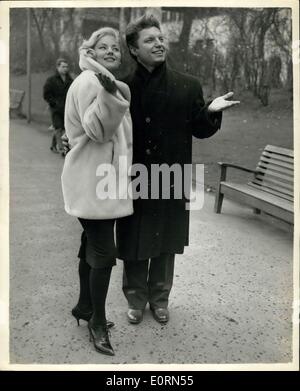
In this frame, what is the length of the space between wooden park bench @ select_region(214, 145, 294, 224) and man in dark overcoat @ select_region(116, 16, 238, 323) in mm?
1761

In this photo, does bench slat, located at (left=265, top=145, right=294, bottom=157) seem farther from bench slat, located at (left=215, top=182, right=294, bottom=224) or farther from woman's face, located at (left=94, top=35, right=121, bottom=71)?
woman's face, located at (left=94, top=35, right=121, bottom=71)

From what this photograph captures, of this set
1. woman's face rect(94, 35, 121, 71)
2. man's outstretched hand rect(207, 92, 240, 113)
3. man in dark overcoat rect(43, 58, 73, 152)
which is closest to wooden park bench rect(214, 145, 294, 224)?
man's outstretched hand rect(207, 92, 240, 113)

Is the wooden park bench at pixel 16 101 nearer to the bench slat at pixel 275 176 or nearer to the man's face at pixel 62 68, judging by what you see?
the man's face at pixel 62 68

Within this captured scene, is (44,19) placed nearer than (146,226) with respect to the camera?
No

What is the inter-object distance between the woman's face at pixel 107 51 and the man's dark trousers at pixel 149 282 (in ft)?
4.16

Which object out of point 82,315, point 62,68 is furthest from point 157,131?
point 62,68

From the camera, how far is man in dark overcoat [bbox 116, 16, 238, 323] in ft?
9.21

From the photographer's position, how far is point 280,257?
4.32m

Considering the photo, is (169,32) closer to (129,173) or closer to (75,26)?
(75,26)

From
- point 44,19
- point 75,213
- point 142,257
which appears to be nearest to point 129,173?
point 75,213
